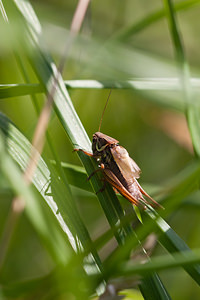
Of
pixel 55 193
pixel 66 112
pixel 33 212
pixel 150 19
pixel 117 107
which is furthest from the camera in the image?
pixel 117 107

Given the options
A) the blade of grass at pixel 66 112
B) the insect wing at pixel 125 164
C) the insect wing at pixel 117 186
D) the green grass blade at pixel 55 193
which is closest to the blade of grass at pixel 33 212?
the green grass blade at pixel 55 193

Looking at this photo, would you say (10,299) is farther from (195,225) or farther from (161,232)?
(195,225)

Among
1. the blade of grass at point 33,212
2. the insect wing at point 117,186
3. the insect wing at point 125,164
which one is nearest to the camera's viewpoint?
the blade of grass at point 33,212

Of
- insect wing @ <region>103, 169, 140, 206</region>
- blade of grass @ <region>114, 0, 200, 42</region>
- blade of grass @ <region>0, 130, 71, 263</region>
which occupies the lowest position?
insect wing @ <region>103, 169, 140, 206</region>

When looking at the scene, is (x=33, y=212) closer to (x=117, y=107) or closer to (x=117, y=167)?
(x=117, y=167)

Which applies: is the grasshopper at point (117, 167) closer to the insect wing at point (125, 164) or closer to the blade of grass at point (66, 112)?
the insect wing at point (125, 164)

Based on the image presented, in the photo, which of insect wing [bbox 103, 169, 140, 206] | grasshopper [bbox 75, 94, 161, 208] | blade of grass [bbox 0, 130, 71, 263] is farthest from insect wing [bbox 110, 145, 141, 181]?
blade of grass [bbox 0, 130, 71, 263]

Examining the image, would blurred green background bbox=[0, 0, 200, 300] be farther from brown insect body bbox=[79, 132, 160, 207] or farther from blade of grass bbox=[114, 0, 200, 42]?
brown insect body bbox=[79, 132, 160, 207]

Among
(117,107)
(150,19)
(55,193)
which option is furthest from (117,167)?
(117,107)
